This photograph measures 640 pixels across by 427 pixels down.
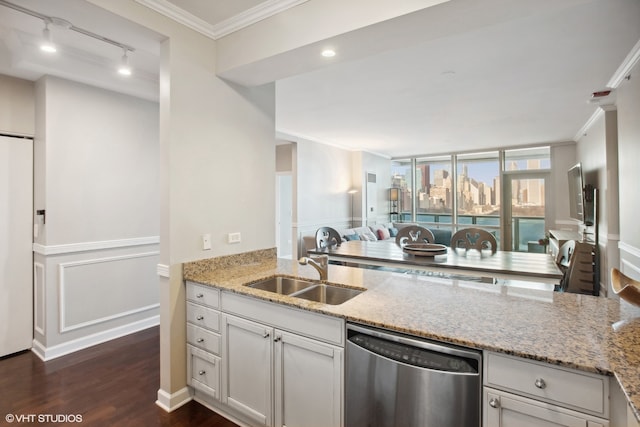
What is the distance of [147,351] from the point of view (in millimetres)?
2982

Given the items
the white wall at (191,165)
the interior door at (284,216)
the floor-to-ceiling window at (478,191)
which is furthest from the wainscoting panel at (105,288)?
the floor-to-ceiling window at (478,191)

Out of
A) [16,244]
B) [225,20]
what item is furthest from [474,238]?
[16,244]

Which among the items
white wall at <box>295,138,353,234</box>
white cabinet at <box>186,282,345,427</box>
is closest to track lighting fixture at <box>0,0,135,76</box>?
white cabinet at <box>186,282,345,427</box>

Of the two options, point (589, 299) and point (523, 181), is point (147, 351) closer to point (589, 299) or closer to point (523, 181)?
point (589, 299)

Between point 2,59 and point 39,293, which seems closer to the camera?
point 2,59

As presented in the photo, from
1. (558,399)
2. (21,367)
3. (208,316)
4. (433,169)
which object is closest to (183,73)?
(208,316)

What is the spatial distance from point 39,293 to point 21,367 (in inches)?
24.1

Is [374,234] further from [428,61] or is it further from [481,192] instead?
[428,61]

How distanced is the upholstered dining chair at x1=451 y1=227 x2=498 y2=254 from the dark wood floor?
2929 mm

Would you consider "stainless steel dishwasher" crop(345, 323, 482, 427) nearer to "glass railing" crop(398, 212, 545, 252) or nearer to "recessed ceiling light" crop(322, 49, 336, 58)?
"recessed ceiling light" crop(322, 49, 336, 58)

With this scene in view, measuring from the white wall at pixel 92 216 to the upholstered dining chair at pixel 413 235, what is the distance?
9.53ft

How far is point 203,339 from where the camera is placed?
6.97 ft

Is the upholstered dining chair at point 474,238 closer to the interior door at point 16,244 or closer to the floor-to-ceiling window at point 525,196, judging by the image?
the interior door at point 16,244

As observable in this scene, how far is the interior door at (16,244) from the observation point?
2846 millimetres
